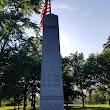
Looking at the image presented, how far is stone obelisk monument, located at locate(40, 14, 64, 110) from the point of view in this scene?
1340cm

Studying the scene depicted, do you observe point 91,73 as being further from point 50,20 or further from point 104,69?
point 50,20

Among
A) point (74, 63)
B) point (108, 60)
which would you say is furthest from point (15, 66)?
point (74, 63)

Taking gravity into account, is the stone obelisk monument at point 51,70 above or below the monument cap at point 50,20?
below

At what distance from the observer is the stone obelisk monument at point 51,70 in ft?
44.0

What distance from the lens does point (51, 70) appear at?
13758 mm

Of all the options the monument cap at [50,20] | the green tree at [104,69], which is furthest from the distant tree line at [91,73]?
the monument cap at [50,20]

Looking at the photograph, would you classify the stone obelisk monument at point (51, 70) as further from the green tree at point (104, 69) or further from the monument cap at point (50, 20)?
the green tree at point (104, 69)

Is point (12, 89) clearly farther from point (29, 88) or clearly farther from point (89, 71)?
point (89, 71)

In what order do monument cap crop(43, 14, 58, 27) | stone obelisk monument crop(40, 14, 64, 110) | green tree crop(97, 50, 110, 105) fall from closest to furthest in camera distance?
stone obelisk monument crop(40, 14, 64, 110) → monument cap crop(43, 14, 58, 27) → green tree crop(97, 50, 110, 105)

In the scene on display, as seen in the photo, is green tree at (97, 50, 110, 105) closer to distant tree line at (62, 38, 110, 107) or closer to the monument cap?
distant tree line at (62, 38, 110, 107)

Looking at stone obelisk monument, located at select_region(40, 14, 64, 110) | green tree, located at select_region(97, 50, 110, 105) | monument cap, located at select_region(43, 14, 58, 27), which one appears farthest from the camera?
green tree, located at select_region(97, 50, 110, 105)

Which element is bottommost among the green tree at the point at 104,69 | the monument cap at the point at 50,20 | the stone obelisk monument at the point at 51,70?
the stone obelisk monument at the point at 51,70

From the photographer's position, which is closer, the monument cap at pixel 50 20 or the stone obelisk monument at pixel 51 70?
the stone obelisk monument at pixel 51 70

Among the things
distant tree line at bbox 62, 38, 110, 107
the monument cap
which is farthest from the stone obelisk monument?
distant tree line at bbox 62, 38, 110, 107
